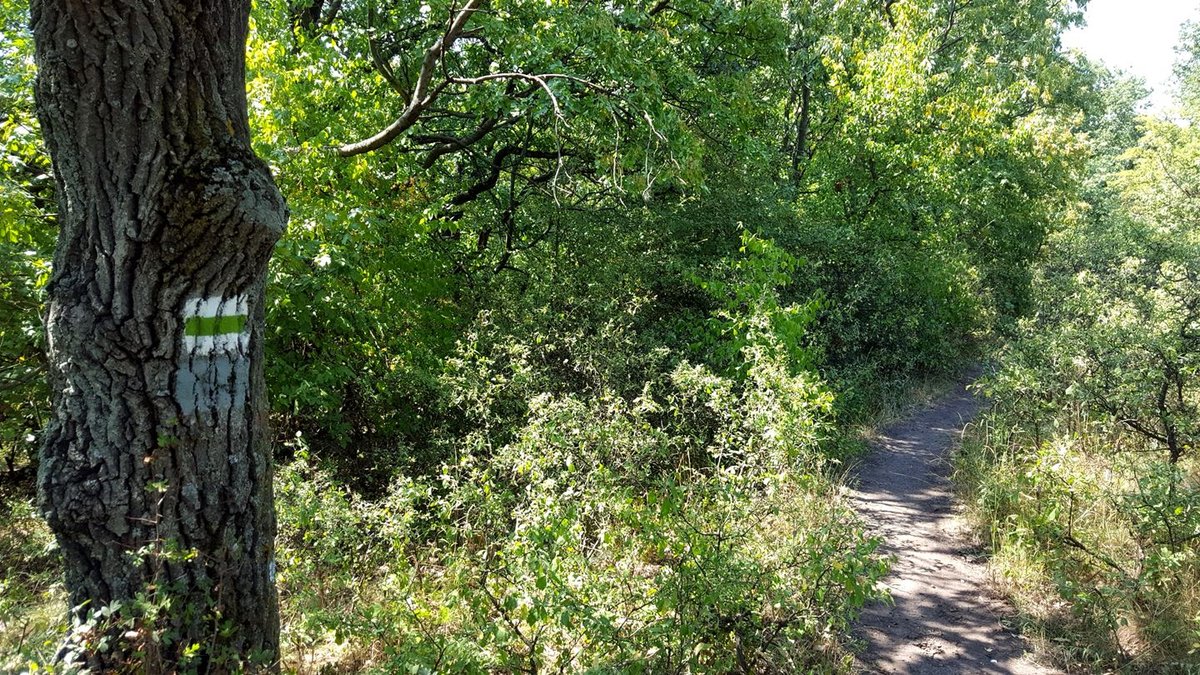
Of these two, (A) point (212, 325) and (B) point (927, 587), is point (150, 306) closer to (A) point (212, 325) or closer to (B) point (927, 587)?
(A) point (212, 325)

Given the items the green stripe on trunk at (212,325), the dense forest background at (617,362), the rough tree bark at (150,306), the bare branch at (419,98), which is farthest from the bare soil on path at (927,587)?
the bare branch at (419,98)

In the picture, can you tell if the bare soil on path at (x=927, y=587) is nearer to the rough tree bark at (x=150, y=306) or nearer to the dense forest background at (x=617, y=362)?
the dense forest background at (x=617, y=362)

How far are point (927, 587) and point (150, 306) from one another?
5.03 m

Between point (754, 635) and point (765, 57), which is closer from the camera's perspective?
point (754, 635)

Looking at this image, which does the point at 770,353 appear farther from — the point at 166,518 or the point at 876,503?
the point at 166,518

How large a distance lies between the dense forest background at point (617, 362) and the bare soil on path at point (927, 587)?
305 mm

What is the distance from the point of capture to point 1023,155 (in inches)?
612

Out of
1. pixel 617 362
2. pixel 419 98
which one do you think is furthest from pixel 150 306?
pixel 617 362

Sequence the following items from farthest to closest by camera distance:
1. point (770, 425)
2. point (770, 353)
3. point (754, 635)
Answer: point (770, 353) < point (770, 425) < point (754, 635)

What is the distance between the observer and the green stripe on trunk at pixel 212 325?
2.49 m

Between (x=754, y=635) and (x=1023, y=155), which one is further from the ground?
(x=1023, y=155)

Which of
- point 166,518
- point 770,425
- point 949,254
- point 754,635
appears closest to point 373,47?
point 770,425

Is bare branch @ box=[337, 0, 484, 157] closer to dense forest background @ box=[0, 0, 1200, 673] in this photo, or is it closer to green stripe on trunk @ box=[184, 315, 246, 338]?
dense forest background @ box=[0, 0, 1200, 673]

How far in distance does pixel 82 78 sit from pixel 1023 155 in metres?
17.3
